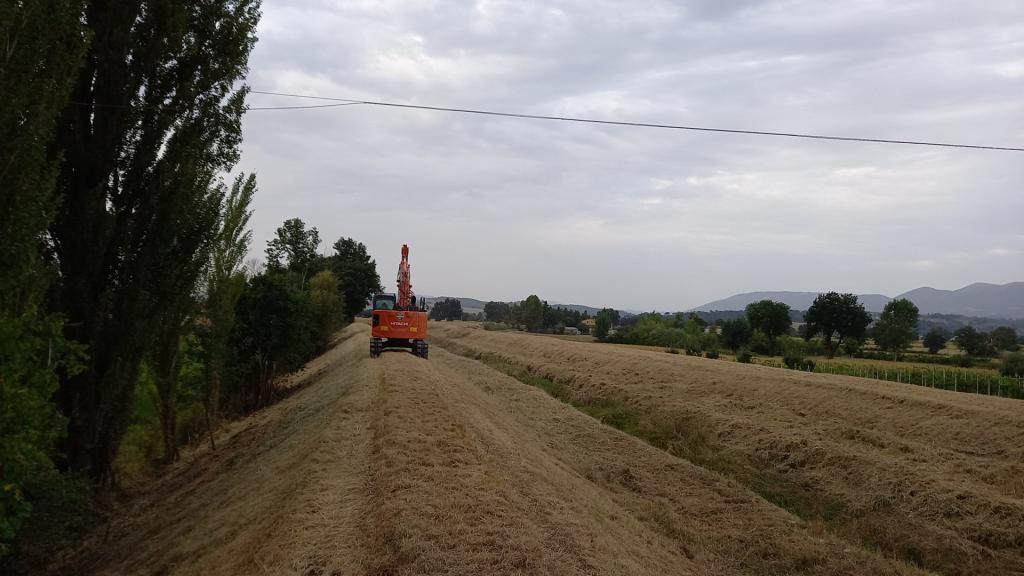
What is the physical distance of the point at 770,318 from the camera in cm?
7338

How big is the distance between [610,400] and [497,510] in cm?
1706

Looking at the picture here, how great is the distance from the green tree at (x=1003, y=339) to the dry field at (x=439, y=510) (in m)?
64.8

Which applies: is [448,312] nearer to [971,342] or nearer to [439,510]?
[971,342]

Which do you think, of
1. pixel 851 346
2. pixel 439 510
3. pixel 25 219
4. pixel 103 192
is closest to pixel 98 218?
pixel 103 192

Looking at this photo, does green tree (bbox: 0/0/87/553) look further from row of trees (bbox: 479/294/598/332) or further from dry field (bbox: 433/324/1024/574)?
row of trees (bbox: 479/294/598/332)

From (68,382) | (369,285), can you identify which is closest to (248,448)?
(68,382)

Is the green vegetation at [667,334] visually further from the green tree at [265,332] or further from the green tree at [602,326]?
the green tree at [265,332]

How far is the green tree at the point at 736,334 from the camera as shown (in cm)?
7475

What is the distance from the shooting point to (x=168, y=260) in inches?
562

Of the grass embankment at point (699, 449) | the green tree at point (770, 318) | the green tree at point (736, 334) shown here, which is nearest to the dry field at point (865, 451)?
the grass embankment at point (699, 449)

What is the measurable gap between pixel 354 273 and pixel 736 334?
153 feet

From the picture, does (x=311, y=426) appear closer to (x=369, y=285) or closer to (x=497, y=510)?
(x=497, y=510)

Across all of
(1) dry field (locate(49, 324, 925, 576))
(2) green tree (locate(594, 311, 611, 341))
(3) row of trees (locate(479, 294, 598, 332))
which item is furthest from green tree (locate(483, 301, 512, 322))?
(1) dry field (locate(49, 324, 925, 576))

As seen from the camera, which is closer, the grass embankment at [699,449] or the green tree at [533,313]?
the grass embankment at [699,449]
